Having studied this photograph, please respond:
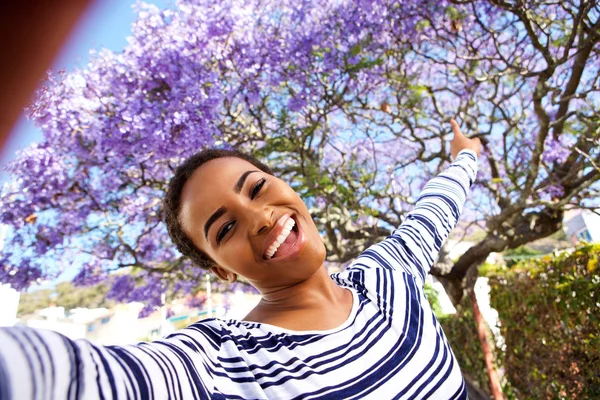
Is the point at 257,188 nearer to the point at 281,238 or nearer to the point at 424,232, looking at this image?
the point at 281,238

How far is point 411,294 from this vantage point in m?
1.42

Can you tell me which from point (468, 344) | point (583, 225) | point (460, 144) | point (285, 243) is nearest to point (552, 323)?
point (468, 344)

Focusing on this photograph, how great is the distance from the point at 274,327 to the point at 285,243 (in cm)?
28

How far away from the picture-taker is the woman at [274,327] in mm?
730

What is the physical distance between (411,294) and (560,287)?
3331 millimetres

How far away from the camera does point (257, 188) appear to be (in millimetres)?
1368

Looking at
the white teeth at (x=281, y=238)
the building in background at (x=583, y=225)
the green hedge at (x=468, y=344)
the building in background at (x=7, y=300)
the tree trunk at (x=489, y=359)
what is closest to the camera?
the white teeth at (x=281, y=238)

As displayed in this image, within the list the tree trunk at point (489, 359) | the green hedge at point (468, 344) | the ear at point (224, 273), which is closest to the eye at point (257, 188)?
the ear at point (224, 273)

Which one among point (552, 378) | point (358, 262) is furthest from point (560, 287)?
point (358, 262)

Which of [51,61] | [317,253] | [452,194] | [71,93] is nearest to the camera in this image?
[51,61]

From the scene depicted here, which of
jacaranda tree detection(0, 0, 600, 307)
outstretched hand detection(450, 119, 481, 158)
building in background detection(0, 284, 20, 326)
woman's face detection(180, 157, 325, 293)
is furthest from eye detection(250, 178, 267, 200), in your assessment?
building in background detection(0, 284, 20, 326)

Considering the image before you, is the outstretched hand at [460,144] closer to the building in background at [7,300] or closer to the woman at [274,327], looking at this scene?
the woman at [274,327]

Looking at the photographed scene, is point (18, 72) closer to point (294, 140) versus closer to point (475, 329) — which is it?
point (294, 140)

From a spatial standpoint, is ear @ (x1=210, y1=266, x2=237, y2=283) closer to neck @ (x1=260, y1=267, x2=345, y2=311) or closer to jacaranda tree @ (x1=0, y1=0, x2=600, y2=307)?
neck @ (x1=260, y1=267, x2=345, y2=311)
